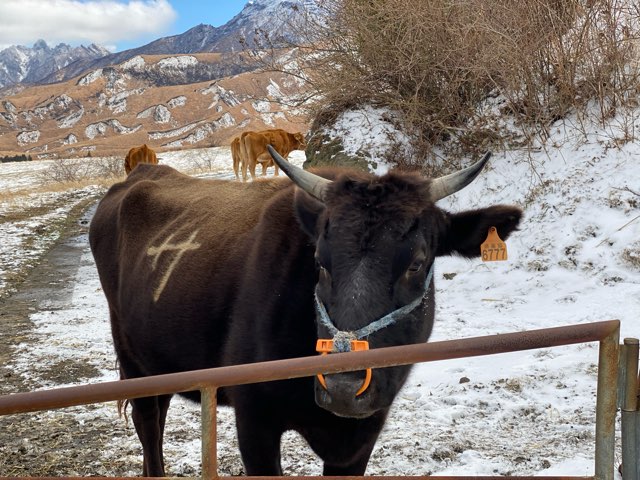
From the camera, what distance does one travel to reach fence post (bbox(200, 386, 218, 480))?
1757mm

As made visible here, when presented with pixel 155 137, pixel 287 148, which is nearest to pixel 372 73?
pixel 287 148

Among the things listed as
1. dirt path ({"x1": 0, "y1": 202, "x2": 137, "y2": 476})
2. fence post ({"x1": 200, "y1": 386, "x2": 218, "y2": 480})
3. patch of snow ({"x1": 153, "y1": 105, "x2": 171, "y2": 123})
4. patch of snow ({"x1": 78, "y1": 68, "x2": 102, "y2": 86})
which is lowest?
dirt path ({"x1": 0, "y1": 202, "x2": 137, "y2": 476})

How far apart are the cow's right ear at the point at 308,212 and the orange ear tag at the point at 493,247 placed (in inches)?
35.6

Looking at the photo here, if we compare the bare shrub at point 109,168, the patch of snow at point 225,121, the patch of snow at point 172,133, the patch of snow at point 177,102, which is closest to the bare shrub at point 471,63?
the bare shrub at point 109,168

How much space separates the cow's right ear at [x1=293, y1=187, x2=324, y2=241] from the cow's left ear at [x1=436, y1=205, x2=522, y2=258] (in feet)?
2.15

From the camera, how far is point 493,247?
9.77 ft

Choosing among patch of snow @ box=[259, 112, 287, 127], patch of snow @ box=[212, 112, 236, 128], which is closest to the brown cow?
patch of snow @ box=[259, 112, 287, 127]

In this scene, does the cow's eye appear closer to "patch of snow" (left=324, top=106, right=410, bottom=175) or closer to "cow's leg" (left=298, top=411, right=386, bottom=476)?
"cow's leg" (left=298, top=411, right=386, bottom=476)

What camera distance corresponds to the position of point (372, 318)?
235 cm

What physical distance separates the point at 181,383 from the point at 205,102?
140883 millimetres

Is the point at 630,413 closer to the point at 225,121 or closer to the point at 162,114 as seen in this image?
the point at 225,121

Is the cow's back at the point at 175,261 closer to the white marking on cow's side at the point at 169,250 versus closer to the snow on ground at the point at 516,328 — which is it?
the white marking on cow's side at the point at 169,250

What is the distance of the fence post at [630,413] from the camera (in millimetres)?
1796

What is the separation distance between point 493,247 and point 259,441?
156 centimetres
